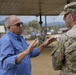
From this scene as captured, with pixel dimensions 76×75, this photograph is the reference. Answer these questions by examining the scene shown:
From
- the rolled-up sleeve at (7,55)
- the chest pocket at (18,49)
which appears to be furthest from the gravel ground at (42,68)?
the rolled-up sleeve at (7,55)

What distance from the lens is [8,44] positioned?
371cm

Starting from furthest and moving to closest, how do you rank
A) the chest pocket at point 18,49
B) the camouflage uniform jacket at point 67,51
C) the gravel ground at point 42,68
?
the gravel ground at point 42,68, the chest pocket at point 18,49, the camouflage uniform jacket at point 67,51

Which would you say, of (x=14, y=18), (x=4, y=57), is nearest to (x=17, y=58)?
(x=4, y=57)

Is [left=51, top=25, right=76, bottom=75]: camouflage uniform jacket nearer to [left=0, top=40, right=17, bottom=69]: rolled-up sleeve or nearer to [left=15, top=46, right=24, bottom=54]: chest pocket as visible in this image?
[left=0, top=40, right=17, bottom=69]: rolled-up sleeve

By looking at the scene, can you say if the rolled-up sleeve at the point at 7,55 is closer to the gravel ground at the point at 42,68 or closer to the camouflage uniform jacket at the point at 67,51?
the camouflage uniform jacket at the point at 67,51

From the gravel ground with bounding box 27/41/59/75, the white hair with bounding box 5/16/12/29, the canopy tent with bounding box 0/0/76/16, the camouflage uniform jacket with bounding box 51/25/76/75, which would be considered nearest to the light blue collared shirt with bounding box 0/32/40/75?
the white hair with bounding box 5/16/12/29

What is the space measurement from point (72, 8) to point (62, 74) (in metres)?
0.80

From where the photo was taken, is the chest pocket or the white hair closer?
the chest pocket

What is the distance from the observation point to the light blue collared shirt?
11.9 feet

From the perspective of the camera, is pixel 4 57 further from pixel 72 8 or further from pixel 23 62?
pixel 72 8

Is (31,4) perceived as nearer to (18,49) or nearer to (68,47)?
(18,49)

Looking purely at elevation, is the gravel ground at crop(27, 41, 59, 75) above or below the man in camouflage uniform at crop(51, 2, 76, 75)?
below

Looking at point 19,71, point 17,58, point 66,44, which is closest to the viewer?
point 66,44

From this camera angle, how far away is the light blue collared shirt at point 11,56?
142 inches
